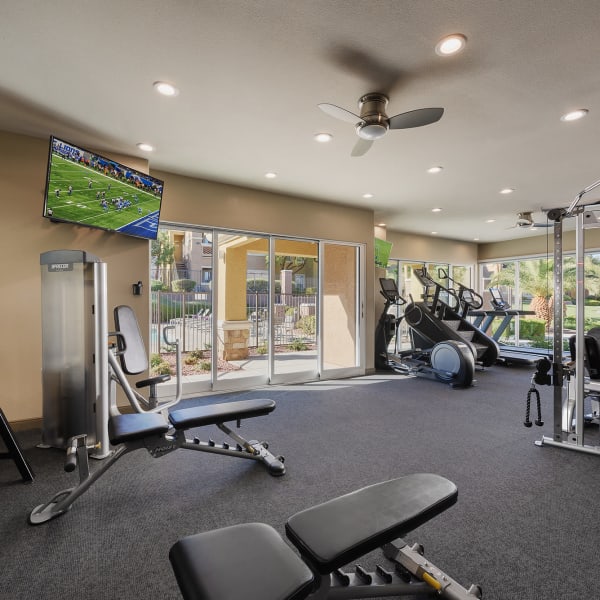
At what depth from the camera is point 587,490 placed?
2.26 metres

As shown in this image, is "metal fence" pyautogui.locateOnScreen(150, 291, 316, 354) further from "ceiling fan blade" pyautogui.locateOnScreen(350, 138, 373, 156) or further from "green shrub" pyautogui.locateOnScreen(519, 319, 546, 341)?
"green shrub" pyautogui.locateOnScreen(519, 319, 546, 341)

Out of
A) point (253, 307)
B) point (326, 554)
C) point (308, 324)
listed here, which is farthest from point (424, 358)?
point (326, 554)

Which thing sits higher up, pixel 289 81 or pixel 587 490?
pixel 289 81

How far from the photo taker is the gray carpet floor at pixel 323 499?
61.9 inches

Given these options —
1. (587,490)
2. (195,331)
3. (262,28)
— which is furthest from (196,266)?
(587,490)

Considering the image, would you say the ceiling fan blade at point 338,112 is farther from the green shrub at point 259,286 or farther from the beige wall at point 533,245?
the beige wall at point 533,245

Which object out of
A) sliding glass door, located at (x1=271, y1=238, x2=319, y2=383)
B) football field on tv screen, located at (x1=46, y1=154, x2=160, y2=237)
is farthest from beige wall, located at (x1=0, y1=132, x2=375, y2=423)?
sliding glass door, located at (x1=271, y1=238, x2=319, y2=383)

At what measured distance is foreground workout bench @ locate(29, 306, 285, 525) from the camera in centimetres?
204

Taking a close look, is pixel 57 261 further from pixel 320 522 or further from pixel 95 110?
pixel 320 522

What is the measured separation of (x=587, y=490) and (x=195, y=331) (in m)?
4.13

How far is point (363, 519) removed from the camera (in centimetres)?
124

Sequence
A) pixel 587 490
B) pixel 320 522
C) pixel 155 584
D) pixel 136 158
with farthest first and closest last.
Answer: pixel 136 158 < pixel 587 490 < pixel 155 584 < pixel 320 522

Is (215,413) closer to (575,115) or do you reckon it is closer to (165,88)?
(165,88)

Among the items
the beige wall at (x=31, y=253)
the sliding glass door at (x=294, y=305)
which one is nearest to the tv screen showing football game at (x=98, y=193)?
the beige wall at (x=31, y=253)
